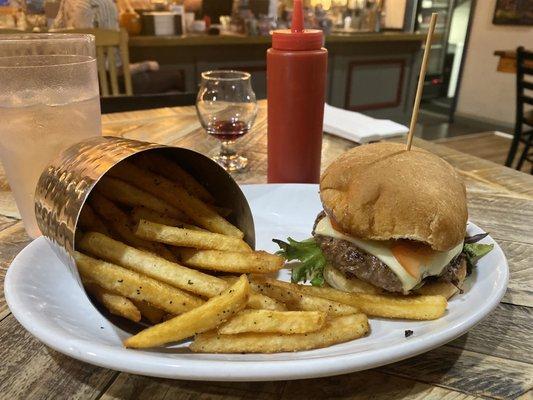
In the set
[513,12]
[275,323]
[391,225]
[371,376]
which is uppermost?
[513,12]

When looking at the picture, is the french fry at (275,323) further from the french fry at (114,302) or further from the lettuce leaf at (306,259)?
the lettuce leaf at (306,259)

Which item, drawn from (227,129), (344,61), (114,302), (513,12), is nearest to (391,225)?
(114,302)

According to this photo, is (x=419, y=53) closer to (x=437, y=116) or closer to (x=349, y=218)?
(x=437, y=116)

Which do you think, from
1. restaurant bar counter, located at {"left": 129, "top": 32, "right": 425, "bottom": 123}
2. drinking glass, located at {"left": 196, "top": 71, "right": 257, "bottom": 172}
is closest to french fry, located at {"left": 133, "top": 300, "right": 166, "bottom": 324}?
drinking glass, located at {"left": 196, "top": 71, "right": 257, "bottom": 172}

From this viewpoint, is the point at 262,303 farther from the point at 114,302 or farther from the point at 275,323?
the point at 114,302

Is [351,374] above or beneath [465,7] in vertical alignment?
beneath

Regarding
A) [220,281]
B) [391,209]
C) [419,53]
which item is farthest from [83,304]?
[419,53]

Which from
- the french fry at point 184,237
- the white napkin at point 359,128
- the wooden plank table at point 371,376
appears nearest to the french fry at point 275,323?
the wooden plank table at point 371,376
